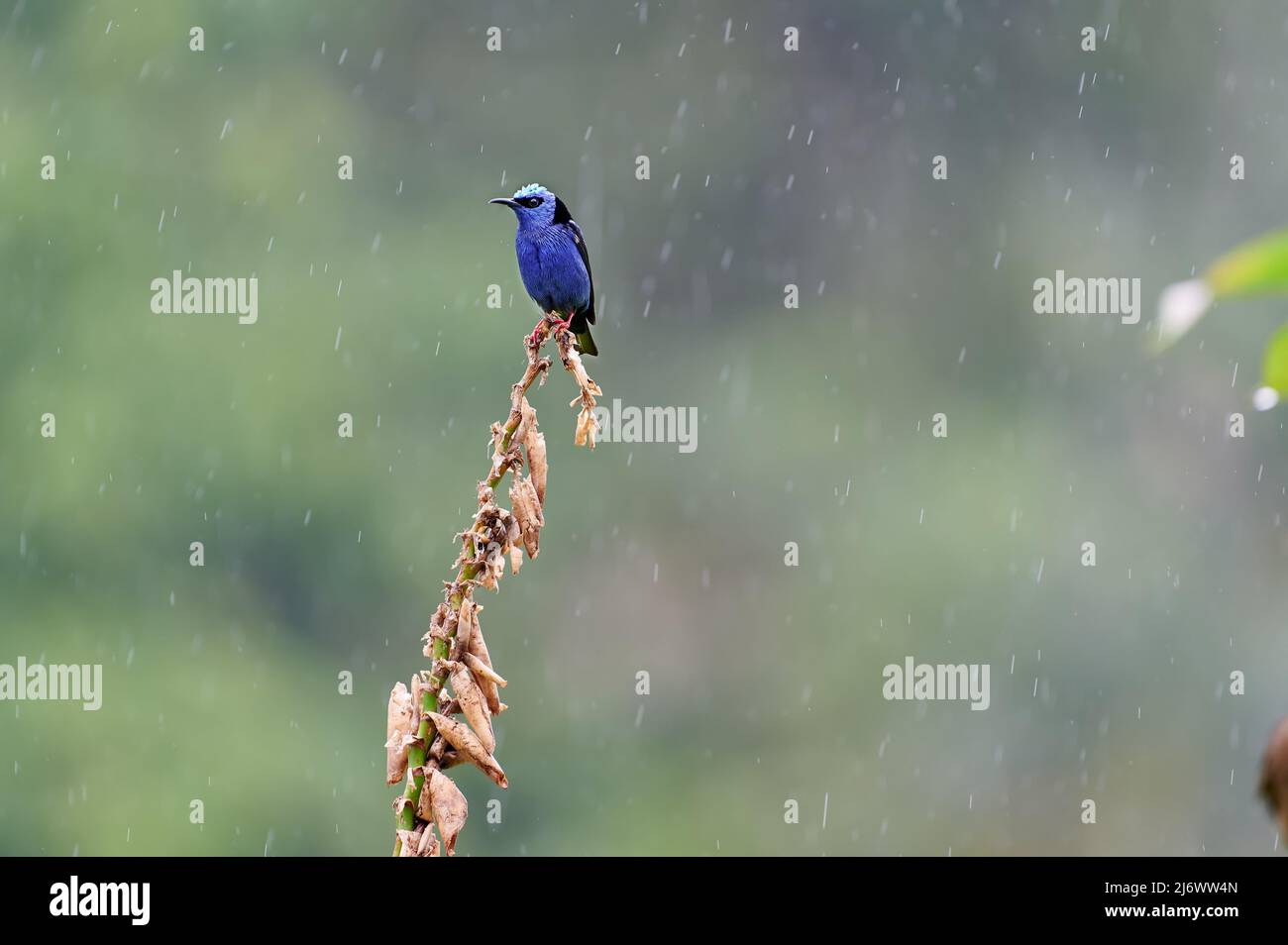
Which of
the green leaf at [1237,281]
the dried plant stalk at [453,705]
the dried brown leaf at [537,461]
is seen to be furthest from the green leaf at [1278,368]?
the dried brown leaf at [537,461]

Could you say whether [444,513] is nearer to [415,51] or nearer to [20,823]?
[20,823]

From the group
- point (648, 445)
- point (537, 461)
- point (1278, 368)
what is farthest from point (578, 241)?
point (648, 445)

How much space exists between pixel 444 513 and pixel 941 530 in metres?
6.42

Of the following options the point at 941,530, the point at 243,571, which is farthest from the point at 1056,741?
the point at 243,571

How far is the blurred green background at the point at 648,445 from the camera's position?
70.1 ft

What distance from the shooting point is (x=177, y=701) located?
66.9 ft

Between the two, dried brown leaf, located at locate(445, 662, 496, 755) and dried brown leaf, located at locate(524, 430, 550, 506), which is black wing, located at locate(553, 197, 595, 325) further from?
→ dried brown leaf, located at locate(445, 662, 496, 755)

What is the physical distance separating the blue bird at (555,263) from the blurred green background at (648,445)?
13484mm

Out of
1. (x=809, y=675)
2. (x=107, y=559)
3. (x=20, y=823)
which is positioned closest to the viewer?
(x=20, y=823)

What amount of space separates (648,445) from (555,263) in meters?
16.8

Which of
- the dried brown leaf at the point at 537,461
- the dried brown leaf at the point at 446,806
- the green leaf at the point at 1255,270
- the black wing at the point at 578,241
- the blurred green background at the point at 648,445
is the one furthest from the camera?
the blurred green background at the point at 648,445

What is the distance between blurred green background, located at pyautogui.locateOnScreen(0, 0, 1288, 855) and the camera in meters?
21.4

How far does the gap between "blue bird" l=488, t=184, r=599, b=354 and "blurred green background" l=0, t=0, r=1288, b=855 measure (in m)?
13.5

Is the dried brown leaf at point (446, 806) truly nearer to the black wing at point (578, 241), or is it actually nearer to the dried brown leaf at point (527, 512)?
the dried brown leaf at point (527, 512)
